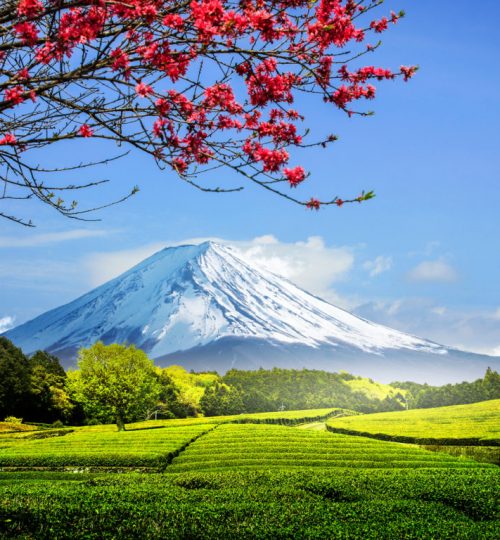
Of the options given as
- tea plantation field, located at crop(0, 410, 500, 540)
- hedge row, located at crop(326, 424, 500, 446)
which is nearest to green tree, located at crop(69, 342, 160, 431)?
tea plantation field, located at crop(0, 410, 500, 540)

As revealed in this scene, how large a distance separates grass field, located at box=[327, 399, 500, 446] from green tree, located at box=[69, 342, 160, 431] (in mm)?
17826

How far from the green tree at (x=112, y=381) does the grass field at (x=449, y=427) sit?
702 inches

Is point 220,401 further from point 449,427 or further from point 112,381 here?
point 449,427

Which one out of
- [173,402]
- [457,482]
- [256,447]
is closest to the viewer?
[457,482]

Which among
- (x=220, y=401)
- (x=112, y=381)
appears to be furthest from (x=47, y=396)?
(x=220, y=401)

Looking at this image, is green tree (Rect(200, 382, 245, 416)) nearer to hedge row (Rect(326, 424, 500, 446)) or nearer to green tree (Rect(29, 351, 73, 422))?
green tree (Rect(29, 351, 73, 422))

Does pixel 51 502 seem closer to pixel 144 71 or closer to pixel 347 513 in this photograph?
pixel 347 513

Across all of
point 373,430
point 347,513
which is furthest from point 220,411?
point 347,513

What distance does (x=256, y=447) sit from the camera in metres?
23.3

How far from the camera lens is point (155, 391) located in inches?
1592

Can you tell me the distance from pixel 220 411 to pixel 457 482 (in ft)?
163

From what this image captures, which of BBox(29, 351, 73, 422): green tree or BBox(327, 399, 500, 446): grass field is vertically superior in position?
BBox(29, 351, 73, 422): green tree

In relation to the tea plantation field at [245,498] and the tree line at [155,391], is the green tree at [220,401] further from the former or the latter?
the tea plantation field at [245,498]

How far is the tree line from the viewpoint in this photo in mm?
38438
